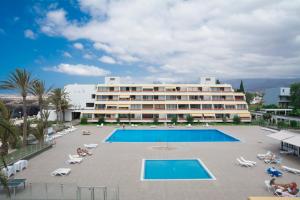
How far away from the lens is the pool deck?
17.0 metres

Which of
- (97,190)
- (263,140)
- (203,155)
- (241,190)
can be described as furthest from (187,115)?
(97,190)

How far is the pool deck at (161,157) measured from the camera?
17.0 m

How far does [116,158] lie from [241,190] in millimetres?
12966

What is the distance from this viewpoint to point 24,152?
25.8 m

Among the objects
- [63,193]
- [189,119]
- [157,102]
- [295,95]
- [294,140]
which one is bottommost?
[63,193]

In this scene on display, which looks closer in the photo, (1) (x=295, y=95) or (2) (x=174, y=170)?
(2) (x=174, y=170)

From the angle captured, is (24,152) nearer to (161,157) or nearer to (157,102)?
(161,157)

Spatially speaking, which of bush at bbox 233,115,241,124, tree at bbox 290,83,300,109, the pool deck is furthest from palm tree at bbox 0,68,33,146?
tree at bbox 290,83,300,109

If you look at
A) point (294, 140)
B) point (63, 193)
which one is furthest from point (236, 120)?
point (63, 193)

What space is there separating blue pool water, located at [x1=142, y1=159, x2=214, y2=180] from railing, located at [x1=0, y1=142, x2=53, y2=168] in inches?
444

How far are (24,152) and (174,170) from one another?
14407 mm

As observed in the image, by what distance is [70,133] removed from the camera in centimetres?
4456

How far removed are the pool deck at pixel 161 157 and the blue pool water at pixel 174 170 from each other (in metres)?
0.73

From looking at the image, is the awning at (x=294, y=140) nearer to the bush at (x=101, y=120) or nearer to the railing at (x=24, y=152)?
the railing at (x=24, y=152)
